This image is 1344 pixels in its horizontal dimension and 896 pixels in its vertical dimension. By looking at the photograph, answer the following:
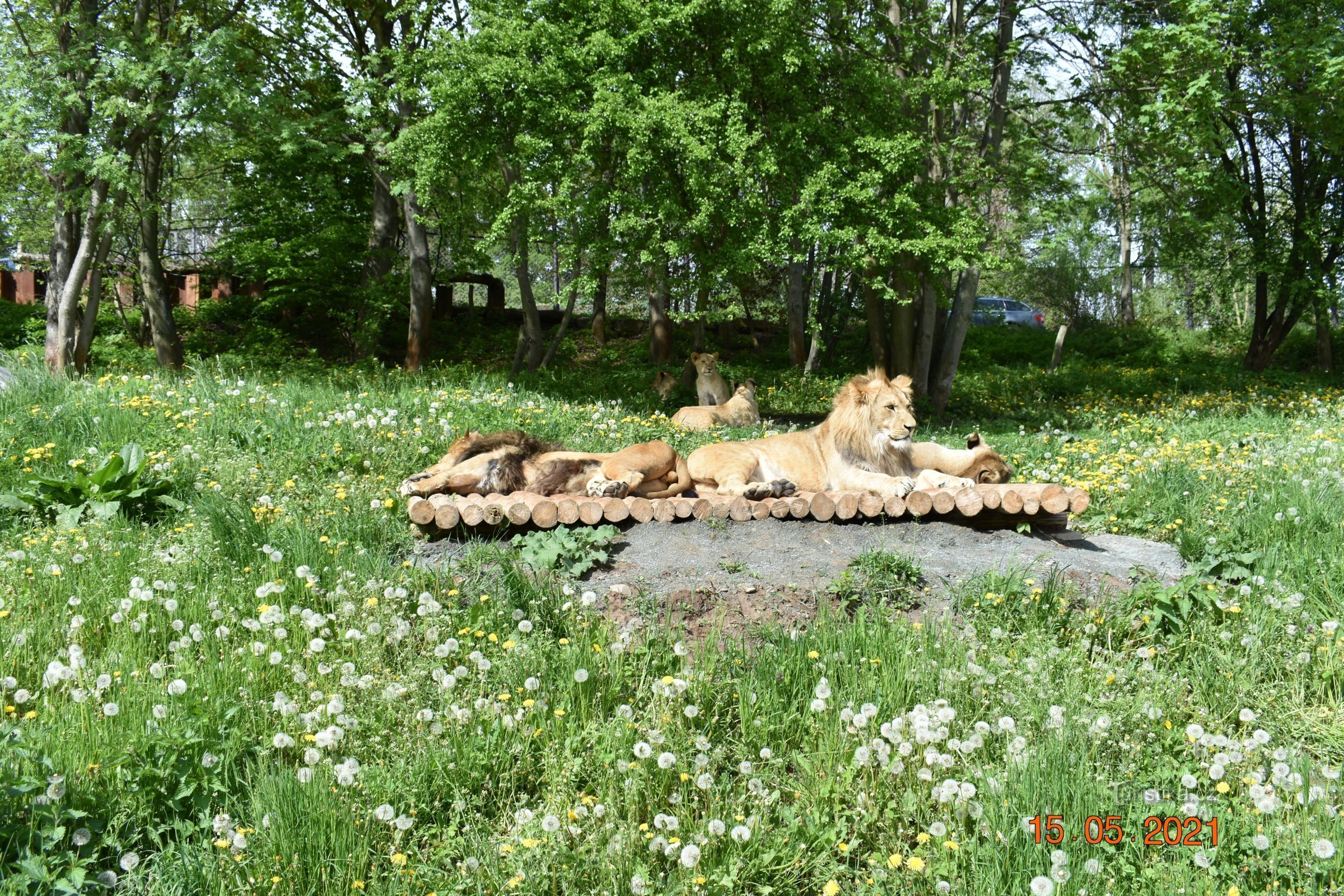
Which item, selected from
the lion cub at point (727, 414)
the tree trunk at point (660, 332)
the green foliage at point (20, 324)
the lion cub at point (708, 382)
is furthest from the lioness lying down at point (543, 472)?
the green foliage at point (20, 324)

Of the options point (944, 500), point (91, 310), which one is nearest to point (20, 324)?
point (91, 310)

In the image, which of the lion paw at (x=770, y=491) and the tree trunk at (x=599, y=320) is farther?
the tree trunk at (x=599, y=320)

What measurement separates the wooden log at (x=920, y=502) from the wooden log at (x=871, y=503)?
2.7 inches

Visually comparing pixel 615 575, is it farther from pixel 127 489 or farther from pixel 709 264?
pixel 709 264

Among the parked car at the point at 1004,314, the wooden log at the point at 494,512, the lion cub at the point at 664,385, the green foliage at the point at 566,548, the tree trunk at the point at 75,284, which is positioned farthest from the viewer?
the parked car at the point at 1004,314

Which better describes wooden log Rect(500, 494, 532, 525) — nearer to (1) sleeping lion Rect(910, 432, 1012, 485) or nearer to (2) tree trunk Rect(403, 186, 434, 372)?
(1) sleeping lion Rect(910, 432, 1012, 485)

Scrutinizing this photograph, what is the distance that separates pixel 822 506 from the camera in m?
6.48

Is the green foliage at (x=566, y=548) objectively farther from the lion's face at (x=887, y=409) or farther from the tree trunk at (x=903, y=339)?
the tree trunk at (x=903, y=339)

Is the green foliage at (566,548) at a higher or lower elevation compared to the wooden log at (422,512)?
lower

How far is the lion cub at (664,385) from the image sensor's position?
15.7 metres

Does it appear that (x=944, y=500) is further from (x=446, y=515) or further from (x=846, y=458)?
(x=446, y=515)

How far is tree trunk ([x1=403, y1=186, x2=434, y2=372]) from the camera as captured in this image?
20.3 m

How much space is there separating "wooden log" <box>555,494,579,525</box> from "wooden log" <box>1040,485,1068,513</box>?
123 inches
